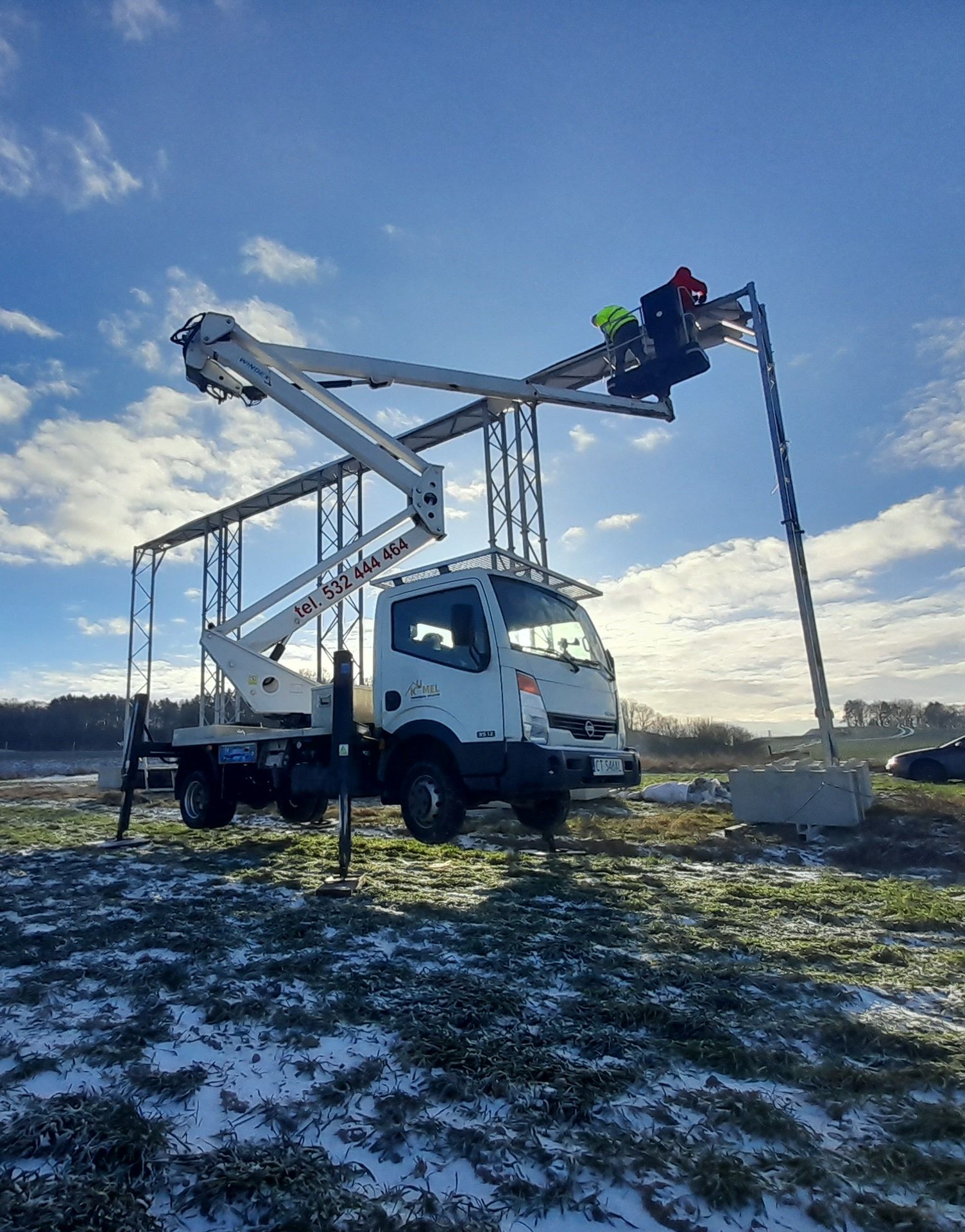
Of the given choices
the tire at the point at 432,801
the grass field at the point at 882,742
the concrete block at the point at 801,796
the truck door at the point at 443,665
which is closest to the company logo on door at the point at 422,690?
the truck door at the point at 443,665

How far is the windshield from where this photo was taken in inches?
249

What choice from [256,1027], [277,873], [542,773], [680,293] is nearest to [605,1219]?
[256,1027]

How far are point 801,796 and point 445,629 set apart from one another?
4.94 m

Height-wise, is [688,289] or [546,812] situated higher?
[688,289]

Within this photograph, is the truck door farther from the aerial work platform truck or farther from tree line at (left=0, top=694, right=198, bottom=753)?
tree line at (left=0, top=694, right=198, bottom=753)

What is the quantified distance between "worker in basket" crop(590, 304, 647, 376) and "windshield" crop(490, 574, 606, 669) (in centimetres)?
671

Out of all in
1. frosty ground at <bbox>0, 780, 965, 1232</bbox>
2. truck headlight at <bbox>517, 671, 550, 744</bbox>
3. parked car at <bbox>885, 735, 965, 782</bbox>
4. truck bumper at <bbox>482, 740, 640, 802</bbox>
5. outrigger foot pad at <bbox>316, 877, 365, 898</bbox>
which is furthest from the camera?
parked car at <bbox>885, 735, 965, 782</bbox>

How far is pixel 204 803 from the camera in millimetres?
8773

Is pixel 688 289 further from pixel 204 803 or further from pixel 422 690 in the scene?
pixel 204 803

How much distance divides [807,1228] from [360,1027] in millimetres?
1523

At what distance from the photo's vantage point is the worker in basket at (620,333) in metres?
12.3

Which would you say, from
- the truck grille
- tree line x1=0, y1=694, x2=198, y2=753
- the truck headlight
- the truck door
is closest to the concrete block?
the truck grille

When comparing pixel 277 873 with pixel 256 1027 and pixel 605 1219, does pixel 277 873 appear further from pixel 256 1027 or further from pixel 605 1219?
pixel 605 1219

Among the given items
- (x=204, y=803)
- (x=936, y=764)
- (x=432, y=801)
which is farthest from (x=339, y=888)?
(x=936, y=764)
